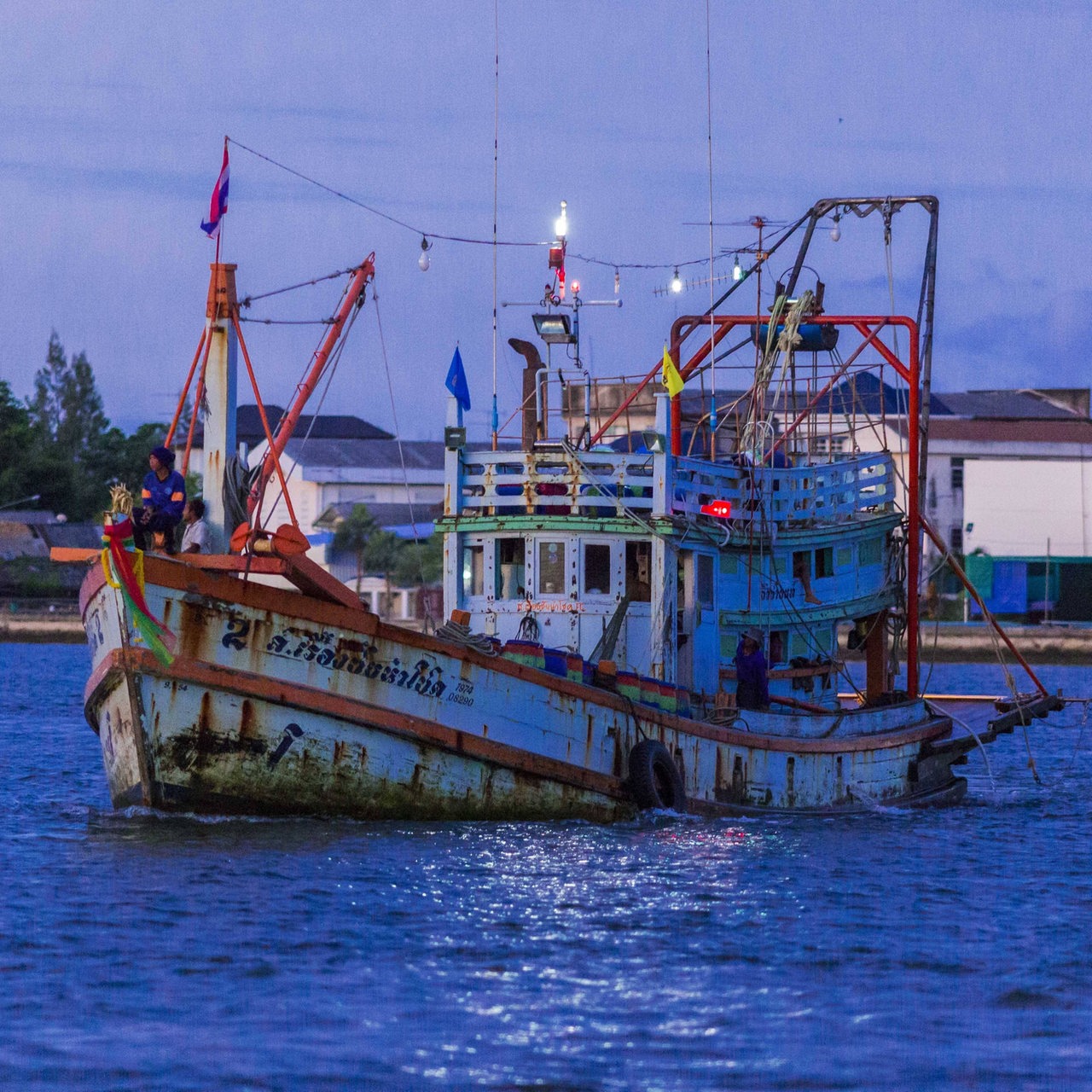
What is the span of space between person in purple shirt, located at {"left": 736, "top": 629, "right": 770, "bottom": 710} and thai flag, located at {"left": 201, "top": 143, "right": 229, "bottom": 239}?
25.8ft

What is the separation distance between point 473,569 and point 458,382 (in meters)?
2.20

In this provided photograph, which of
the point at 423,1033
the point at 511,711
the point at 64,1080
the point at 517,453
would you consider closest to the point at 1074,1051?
the point at 423,1033

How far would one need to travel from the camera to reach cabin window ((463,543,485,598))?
22.3m

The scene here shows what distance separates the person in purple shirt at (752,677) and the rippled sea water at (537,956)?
1443 millimetres

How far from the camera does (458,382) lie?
21.9 metres

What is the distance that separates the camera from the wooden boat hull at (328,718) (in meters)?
17.6

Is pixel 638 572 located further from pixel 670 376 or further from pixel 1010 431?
pixel 1010 431

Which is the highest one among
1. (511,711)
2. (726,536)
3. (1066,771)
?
(726,536)

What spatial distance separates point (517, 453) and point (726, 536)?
281 cm

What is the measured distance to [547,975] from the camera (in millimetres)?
13773

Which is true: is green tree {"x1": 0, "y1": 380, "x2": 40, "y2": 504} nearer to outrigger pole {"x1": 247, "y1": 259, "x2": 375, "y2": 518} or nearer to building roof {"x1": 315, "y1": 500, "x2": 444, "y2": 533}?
building roof {"x1": 315, "y1": 500, "x2": 444, "y2": 533}

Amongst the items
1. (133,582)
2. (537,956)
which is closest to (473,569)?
(133,582)

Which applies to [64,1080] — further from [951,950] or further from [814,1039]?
[951,950]

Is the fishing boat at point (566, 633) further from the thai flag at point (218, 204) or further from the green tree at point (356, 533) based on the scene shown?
the green tree at point (356, 533)
